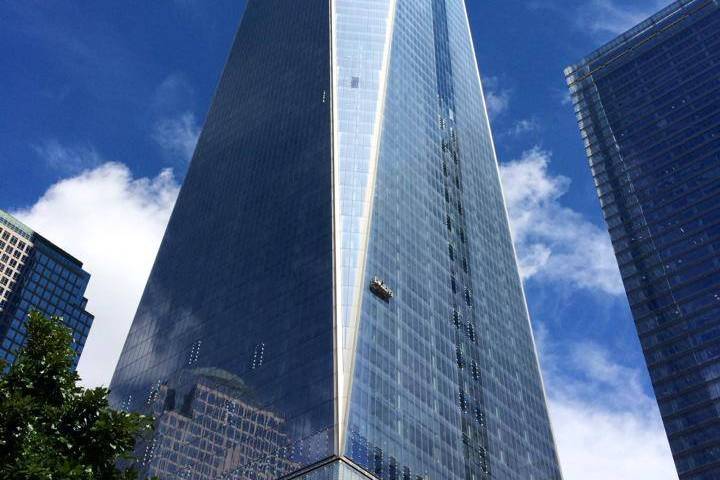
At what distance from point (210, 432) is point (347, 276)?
27.2m

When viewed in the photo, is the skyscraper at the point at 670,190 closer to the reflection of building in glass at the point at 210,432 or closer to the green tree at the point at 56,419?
the reflection of building in glass at the point at 210,432

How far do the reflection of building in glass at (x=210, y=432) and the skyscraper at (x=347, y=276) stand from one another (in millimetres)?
366

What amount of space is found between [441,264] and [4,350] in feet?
368

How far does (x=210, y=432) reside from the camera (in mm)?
110938

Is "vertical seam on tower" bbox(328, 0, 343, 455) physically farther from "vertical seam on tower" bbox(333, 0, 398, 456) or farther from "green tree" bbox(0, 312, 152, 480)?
"green tree" bbox(0, 312, 152, 480)

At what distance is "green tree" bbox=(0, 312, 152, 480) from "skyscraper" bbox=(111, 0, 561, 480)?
58.8 m

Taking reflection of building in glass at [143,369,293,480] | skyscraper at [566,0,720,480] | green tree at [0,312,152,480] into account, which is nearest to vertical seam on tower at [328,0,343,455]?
reflection of building in glass at [143,369,293,480]

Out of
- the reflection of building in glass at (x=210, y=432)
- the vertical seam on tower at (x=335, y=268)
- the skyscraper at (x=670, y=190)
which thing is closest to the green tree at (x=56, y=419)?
the vertical seam on tower at (x=335, y=268)

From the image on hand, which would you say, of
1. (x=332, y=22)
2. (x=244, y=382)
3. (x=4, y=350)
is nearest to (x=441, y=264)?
(x=244, y=382)

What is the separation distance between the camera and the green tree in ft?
108

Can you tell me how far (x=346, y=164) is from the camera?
127125 millimetres

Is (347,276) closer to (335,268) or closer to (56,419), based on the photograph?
(335,268)

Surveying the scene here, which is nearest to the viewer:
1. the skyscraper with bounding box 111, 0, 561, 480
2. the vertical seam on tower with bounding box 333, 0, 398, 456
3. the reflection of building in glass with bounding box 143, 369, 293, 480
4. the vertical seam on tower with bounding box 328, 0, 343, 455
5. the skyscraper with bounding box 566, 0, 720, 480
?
the vertical seam on tower with bounding box 328, 0, 343, 455

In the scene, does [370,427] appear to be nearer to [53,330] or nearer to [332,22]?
[53,330]
